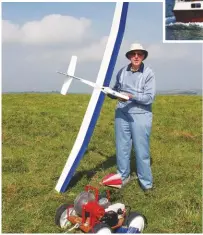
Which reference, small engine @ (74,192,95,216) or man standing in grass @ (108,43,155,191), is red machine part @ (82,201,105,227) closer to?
small engine @ (74,192,95,216)

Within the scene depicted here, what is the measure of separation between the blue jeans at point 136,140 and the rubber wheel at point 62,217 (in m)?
1.83

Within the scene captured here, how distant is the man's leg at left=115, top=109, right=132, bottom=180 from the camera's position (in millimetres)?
7383

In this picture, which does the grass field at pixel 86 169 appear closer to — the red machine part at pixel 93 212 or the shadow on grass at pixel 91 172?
the shadow on grass at pixel 91 172

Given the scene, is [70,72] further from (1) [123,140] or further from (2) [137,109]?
(1) [123,140]

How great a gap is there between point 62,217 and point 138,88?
8.37 feet

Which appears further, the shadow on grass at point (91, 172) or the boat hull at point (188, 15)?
the boat hull at point (188, 15)

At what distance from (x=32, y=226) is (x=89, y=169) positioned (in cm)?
283

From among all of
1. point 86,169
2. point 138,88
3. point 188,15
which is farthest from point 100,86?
point 188,15

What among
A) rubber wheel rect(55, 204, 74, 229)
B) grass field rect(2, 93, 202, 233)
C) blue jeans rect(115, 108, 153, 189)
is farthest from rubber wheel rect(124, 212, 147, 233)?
blue jeans rect(115, 108, 153, 189)

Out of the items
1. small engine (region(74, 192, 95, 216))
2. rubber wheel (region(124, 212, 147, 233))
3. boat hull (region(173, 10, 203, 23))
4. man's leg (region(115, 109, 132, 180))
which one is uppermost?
boat hull (region(173, 10, 203, 23))

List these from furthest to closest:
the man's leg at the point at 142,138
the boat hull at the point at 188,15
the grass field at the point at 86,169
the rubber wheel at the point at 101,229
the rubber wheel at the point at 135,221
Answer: the boat hull at the point at 188,15 → the man's leg at the point at 142,138 → the grass field at the point at 86,169 → the rubber wheel at the point at 135,221 → the rubber wheel at the point at 101,229

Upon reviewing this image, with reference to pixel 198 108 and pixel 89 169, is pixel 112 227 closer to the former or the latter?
pixel 89 169

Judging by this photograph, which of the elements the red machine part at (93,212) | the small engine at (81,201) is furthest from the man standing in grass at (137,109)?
the red machine part at (93,212)

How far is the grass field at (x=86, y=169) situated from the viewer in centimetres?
631
